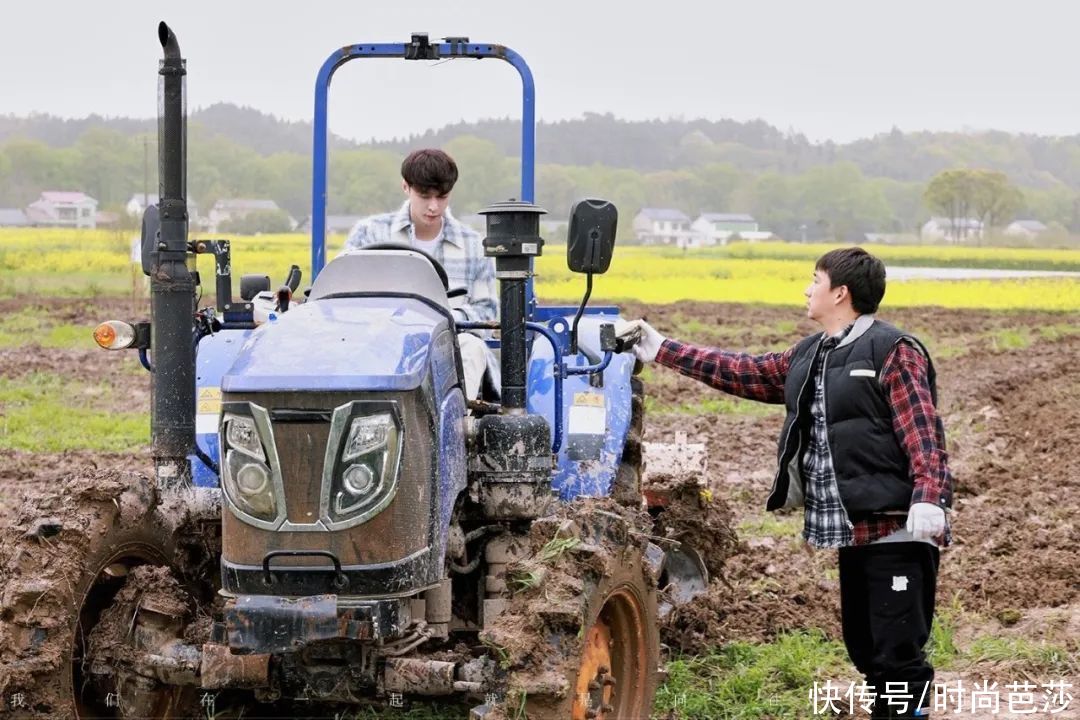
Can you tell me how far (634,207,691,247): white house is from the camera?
8112 centimetres

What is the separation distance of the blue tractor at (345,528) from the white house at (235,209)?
55.7 m

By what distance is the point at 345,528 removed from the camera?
441cm

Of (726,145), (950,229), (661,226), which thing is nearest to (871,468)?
(950,229)

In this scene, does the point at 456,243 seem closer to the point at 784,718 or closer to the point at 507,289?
the point at 507,289

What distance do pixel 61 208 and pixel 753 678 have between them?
2755 inches

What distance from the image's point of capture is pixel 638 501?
21.3 ft

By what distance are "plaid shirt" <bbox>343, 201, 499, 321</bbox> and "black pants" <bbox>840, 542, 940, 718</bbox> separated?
1.94 m

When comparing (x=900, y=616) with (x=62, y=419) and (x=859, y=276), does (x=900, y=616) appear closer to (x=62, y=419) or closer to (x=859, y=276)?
(x=859, y=276)

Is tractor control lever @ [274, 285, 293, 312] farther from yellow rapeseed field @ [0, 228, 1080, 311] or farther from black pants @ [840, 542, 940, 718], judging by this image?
yellow rapeseed field @ [0, 228, 1080, 311]

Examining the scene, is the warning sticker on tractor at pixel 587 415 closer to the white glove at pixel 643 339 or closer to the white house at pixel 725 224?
the white glove at pixel 643 339

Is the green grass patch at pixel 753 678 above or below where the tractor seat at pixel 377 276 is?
below

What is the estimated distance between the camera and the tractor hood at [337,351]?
4410 millimetres

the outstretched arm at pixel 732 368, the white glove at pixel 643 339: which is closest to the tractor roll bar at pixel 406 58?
the white glove at pixel 643 339

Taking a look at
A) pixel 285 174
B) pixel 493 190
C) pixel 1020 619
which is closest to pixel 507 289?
pixel 1020 619
